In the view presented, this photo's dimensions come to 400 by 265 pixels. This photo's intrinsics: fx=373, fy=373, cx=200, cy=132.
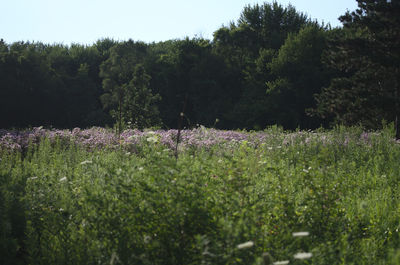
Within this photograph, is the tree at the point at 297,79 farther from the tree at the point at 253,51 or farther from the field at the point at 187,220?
the field at the point at 187,220

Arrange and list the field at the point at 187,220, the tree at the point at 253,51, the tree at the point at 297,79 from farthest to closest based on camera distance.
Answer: the tree at the point at 253,51 → the tree at the point at 297,79 → the field at the point at 187,220

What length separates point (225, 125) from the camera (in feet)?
100

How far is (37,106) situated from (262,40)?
2031 cm

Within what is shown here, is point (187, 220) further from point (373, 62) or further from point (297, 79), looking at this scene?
point (297, 79)

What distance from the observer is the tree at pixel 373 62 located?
15742 millimetres

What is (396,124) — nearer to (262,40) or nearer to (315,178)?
(315,178)

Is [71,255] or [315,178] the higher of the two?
[315,178]

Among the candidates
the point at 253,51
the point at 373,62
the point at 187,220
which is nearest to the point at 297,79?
the point at 253,51

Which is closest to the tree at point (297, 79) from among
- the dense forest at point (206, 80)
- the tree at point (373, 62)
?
the dense forest at point (206, 80)

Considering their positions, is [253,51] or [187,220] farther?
[253,51]

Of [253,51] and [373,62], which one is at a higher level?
[253,51]

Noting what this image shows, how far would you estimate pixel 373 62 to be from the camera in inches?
635

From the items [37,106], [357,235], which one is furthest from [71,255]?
[37,106]

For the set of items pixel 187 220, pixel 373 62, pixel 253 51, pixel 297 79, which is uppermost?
pixel 253 51
